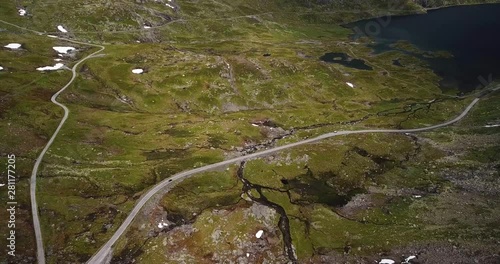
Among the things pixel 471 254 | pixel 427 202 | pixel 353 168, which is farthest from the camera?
pixel 353 168

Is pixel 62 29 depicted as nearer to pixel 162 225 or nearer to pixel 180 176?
pixel 180 176

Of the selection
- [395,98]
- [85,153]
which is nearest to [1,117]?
[85,153]

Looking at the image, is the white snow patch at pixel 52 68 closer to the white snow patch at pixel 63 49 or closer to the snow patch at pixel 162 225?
the white snow patch at pixel 63 49

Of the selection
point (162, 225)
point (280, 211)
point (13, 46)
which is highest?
point (280, 211)

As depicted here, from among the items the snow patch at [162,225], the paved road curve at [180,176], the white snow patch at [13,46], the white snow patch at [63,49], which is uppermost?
the paved road curve at [180,176]

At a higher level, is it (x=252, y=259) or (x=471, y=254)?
(x=471, y=254)

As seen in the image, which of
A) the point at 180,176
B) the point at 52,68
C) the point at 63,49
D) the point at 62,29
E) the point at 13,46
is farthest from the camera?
the point at 62,29

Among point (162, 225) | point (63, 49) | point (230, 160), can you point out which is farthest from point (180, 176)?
point (63, 49)

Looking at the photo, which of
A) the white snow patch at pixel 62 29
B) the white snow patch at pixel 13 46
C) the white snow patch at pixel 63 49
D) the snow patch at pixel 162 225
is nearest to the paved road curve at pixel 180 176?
the snow patch at pixel 162 225

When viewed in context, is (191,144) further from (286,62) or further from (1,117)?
(286,62)
